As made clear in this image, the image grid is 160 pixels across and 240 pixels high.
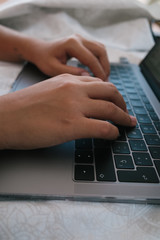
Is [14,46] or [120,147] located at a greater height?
[120,147]

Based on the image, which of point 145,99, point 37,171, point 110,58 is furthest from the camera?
point 110,58

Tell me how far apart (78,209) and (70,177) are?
0.05 m

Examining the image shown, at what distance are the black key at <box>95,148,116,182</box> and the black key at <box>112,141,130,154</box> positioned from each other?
1 cm

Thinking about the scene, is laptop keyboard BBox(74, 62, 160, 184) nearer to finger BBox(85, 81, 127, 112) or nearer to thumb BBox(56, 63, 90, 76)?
finger BBox(85, 81, 127, 112)

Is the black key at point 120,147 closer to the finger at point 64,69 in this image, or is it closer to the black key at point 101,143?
the black key at point 101,143

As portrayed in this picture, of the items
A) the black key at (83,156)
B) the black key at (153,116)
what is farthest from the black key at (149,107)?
the black key at (83,156)

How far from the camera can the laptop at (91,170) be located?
0.90 ft

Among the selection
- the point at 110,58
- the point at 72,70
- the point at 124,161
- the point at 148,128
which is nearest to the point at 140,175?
the point at 124,161

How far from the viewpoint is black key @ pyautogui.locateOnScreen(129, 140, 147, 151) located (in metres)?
0.36

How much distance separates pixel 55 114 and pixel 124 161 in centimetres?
14

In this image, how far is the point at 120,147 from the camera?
354mm

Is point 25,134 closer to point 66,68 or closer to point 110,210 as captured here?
point 110,210

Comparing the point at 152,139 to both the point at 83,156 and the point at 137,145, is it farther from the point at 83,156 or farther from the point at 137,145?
the point at 83,156

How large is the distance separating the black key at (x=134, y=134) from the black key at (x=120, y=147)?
29 mm
